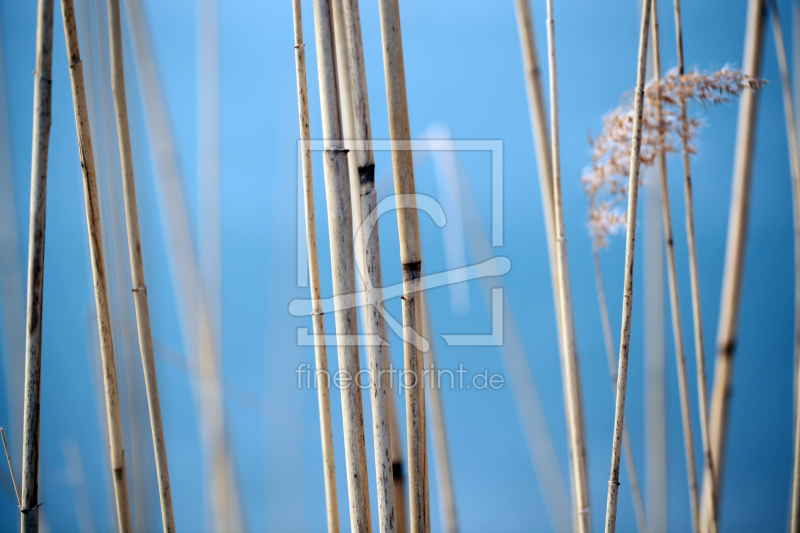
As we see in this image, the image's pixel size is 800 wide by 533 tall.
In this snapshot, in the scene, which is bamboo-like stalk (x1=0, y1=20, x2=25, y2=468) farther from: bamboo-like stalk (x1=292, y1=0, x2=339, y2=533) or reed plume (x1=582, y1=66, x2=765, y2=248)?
reed plume (x1=582, y1=66, x2=765, y2=248)

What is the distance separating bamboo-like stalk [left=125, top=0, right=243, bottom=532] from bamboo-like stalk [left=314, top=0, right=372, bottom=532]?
0.39 m

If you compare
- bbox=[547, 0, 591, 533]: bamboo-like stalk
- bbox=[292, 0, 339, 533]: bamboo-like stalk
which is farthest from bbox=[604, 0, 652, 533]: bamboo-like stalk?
bbox=[292, 0, 339, 533]: bamboo-like stalk

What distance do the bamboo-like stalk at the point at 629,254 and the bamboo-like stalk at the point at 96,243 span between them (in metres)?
0.56

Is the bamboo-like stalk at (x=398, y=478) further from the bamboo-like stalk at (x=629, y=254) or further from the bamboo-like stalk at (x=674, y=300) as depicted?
the bamboo-like stalk at (x=674, y=300)

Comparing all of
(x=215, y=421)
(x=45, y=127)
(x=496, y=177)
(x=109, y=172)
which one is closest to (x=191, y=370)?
(x=215, y=421)

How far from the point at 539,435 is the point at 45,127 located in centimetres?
82

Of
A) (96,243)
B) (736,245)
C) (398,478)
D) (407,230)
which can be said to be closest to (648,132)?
(736,245)

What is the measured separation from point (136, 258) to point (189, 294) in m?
0.23

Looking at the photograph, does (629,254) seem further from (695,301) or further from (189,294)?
(189,294)

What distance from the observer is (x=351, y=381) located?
0.43m

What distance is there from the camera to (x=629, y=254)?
0.51 meters

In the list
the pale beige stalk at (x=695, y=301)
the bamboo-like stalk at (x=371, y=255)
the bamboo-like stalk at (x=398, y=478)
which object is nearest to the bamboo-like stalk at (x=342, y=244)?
the bamboo-like stalk at (x=371, y=255)

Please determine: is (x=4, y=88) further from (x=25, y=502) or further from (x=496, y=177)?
(x=496, y=177)

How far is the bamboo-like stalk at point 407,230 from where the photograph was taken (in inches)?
16.7
